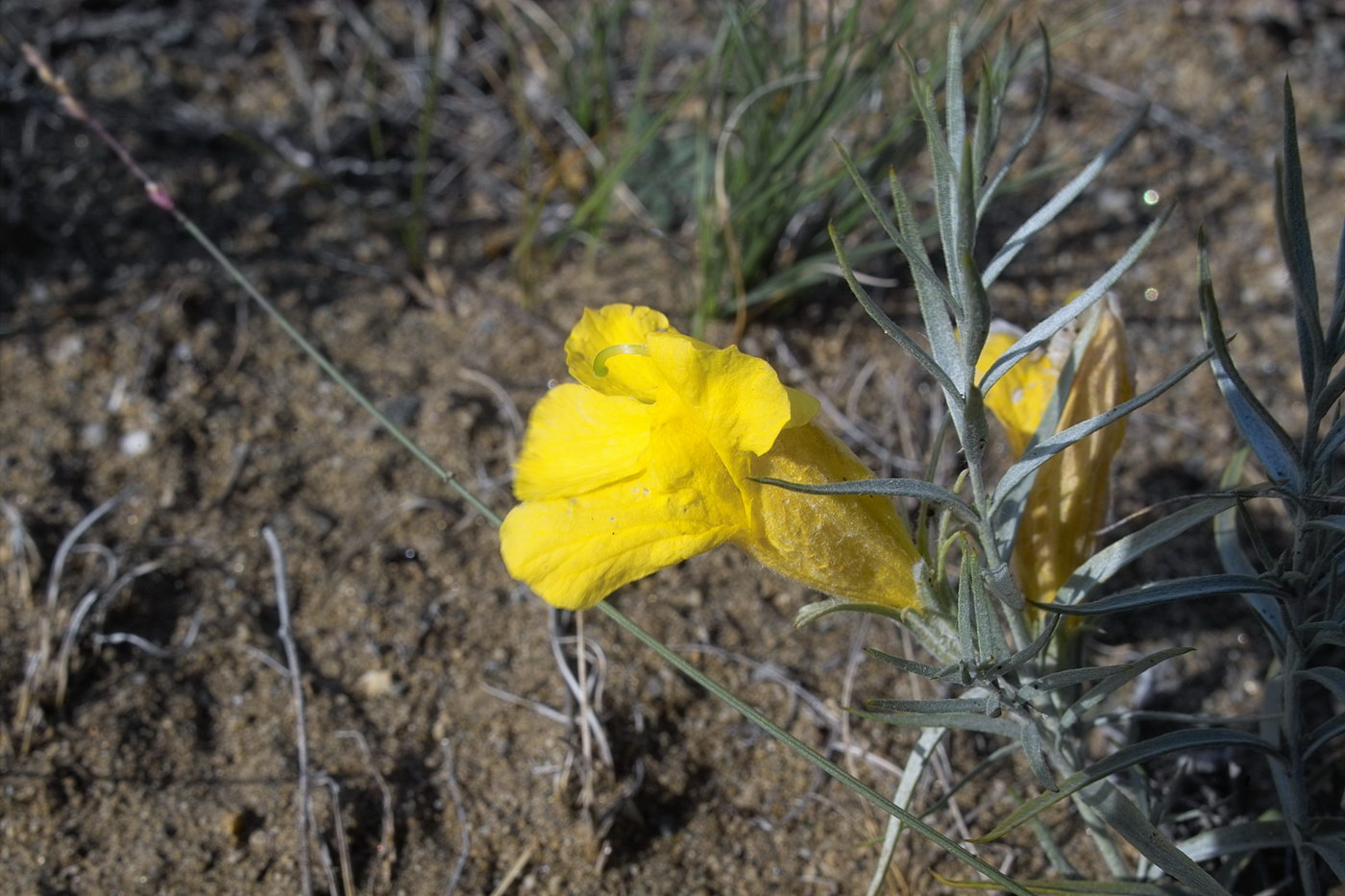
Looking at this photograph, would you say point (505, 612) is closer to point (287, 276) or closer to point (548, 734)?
point (548, 734)

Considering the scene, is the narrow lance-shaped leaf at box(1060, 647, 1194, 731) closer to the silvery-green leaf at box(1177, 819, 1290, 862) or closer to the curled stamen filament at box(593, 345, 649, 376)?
the silvery-green leaf at box(1177, 819, 1290, 862)

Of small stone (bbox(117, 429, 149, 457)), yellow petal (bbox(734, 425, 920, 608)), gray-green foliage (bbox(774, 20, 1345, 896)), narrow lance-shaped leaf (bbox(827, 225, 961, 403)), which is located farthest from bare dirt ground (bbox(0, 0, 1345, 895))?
narrow lance-shaped leaf (bbox(827, 225, 961, 403))

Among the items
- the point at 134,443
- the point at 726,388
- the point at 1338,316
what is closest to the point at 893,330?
the point at 726,388

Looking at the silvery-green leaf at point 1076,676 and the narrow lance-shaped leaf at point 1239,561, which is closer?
the silvery-green leaf at point 1076,676

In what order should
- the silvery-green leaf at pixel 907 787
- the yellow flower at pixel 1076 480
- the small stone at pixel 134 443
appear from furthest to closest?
the small stone at pixel 134 443 < the yellow flower at pixel 1076 480 < the silvery-green leaf at pixel 907 787

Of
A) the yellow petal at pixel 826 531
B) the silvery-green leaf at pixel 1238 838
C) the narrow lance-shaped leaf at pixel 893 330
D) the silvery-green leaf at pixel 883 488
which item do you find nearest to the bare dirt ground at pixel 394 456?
the silvery-green leaf at pixel 1238 838

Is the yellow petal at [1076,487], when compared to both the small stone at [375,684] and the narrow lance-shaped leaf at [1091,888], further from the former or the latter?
the small stone at [375,684]
